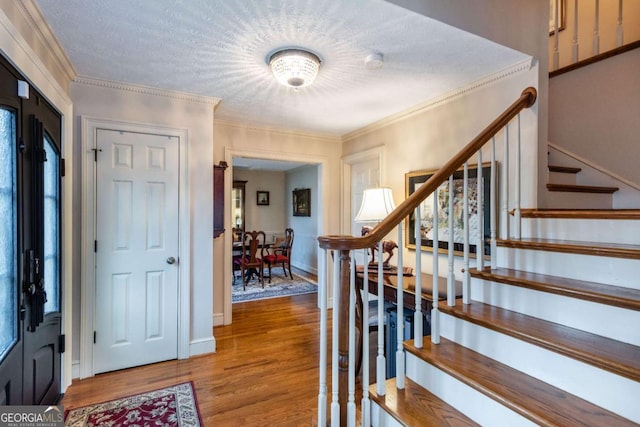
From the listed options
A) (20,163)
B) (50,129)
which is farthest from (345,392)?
(50,129)

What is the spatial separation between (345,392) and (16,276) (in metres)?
1.72

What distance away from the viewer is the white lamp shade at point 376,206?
2861 mm

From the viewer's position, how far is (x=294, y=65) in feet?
6.81

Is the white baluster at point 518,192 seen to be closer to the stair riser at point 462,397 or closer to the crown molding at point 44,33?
the stair riser at point 462,397

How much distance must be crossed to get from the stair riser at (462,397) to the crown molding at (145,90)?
2.67 meters

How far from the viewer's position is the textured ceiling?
167 centimetres

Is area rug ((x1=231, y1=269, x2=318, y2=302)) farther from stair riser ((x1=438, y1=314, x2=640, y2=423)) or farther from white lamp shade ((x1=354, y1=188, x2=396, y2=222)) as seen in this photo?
stair riser ((x1=438, y1=314, x2=640, y2=423))

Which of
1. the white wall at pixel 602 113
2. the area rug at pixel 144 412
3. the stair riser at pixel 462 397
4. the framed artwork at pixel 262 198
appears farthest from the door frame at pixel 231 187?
the framed artwork at pixel 262 198

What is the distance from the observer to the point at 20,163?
63.2 inches

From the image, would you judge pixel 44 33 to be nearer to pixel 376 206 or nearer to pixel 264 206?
pixel 376 206

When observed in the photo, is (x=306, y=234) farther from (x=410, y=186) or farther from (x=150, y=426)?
(x=150, y=426)

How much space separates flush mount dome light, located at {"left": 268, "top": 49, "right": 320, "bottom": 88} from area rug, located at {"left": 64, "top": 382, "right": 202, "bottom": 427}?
2.32 m

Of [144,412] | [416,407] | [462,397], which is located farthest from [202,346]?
[462,397]

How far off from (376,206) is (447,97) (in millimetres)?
1154
